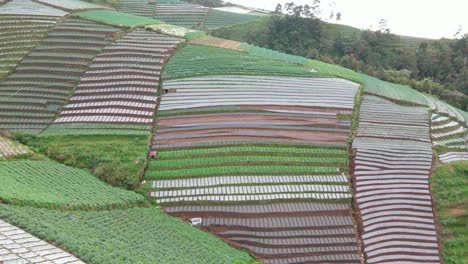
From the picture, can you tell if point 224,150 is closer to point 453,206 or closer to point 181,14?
point 453,206

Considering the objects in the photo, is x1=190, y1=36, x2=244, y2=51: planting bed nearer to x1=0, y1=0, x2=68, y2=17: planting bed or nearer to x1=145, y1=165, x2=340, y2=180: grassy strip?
x1=0, y1=0, x2=68, y2=17: planting bed

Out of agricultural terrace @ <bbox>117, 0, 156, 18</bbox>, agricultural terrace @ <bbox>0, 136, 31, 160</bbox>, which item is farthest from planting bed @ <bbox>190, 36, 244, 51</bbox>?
agricultural terrace @ <bbox>117, 0, 156, 18</bbox>

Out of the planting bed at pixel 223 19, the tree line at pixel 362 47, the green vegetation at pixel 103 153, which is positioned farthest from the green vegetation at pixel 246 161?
the planting bed at pixel 223 19

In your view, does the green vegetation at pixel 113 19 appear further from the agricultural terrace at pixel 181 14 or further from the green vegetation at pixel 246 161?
the green vegetation at pixel 246 161

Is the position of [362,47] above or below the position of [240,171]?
above

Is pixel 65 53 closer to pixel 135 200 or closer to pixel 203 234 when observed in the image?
pixel 135 200

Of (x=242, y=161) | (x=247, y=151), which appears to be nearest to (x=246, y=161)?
(x=242, y=161)
